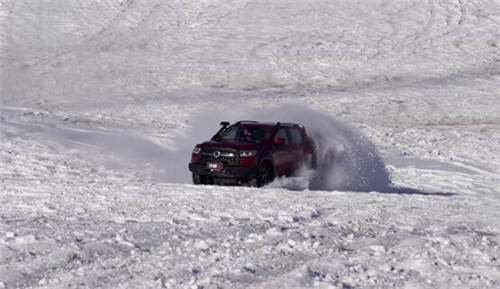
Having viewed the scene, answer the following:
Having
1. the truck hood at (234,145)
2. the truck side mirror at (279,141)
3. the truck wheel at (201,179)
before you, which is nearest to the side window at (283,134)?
the truck side mirror at (279,141)

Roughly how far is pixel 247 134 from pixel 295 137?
1.12 meters

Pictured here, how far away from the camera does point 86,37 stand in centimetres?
3691

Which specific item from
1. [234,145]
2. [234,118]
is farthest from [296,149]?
[234,118]

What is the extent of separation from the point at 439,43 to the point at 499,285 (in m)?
31.4

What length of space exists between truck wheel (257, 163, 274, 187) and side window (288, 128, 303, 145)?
3.73 feet

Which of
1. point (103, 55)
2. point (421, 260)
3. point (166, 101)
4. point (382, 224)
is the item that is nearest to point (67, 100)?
point (166, 101)

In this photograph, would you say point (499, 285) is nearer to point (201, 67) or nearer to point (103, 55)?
point (201, 67)

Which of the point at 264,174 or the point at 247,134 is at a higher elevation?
the point at 247,134

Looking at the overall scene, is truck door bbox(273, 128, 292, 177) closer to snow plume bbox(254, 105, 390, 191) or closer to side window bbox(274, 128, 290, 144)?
side window bbox(274, 128, 290, 144)

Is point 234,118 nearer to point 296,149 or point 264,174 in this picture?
point 296,149

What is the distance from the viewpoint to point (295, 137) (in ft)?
49.1

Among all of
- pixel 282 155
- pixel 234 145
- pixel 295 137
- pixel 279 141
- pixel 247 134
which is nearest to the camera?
pixel 234 145

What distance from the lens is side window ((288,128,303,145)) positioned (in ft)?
48.6

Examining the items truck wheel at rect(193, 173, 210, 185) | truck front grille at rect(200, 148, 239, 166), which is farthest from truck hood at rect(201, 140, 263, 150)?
truck wheel at rect(193, 173, 210, 185)
